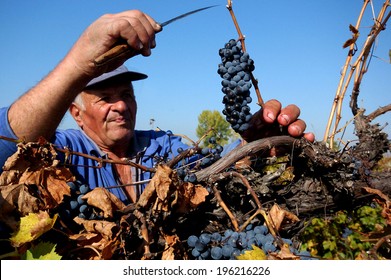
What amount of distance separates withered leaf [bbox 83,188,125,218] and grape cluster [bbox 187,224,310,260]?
235mm

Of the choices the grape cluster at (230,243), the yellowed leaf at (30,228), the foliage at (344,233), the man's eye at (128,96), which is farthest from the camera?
the man's eye at (128,96)

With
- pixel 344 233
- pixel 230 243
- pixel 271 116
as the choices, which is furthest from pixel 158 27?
pixel 344 233

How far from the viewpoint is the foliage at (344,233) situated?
4.64 ft

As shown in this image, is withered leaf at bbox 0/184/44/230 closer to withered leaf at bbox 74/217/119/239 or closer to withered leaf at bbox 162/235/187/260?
withered leaf at bbox 74/217/119/239

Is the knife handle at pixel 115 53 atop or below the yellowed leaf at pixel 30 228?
atop

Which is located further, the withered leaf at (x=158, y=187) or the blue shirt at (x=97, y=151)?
the blue shirt at (x=97, y=151)

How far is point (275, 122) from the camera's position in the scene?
5.41ft

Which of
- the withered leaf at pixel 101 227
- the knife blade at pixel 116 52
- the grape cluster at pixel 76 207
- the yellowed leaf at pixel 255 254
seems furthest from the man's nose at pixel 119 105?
the yellowed leaf at pixel 255 254

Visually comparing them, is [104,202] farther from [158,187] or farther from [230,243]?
[230,243]

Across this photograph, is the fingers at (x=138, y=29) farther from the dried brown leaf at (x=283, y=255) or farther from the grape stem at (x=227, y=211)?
the dried brown leaf at (x=283, y=255)

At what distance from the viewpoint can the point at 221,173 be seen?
1254 mm

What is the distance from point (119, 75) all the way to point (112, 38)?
4.36ft

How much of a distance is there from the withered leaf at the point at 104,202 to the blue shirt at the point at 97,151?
1.11ft
